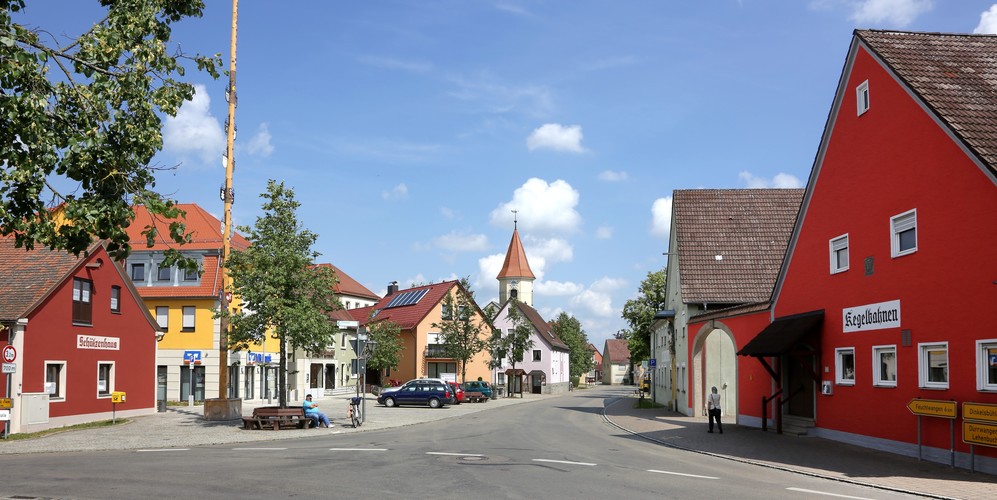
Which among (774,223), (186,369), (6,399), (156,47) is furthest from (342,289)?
(156,47)

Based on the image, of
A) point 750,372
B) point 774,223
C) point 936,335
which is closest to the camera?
point 936,335

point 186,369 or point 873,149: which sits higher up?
point 873,149

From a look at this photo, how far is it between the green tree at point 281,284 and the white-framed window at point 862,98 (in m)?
18.3

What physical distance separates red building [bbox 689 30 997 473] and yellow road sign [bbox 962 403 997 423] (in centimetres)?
14

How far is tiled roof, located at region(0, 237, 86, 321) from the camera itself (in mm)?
27562

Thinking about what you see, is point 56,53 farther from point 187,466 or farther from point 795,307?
point 795,307

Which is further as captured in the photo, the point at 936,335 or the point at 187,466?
the point at 936,335

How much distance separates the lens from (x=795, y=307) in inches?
996

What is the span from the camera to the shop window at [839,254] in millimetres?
22156

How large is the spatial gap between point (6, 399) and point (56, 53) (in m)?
19.5

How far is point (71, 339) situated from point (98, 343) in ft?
6.36

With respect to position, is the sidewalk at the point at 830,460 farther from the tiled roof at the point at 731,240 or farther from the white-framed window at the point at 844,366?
the tiled roof at the point at 731,240

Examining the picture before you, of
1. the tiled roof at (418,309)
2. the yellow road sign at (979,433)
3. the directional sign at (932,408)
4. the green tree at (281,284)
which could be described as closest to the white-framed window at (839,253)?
the directional sign at (932,408)

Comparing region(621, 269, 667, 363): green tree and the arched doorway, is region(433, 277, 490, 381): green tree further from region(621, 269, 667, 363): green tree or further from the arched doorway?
the arched doorway
